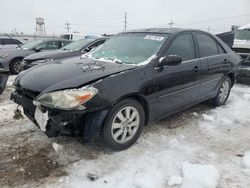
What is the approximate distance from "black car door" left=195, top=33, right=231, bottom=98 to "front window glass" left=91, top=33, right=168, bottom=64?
998mm

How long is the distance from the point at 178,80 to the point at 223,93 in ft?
6.55

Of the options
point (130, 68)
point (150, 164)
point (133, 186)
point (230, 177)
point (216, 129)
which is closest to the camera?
point (133, 186)

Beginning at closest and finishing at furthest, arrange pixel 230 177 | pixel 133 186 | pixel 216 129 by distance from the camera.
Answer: pixel 133 186 → pixel 230 177 → pixel 216 129

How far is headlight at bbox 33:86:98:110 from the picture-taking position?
2.98 meters

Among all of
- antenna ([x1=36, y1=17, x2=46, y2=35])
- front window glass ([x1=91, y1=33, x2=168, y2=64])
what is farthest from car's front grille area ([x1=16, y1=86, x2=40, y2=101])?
antenna ([x1=36, y1=17, x2=46, y2=35])

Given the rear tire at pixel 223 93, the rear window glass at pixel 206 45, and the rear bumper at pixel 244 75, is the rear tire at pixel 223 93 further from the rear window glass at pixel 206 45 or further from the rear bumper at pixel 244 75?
the rear bumper at pixel 244 75

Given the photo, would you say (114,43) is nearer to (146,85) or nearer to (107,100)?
(146,85)

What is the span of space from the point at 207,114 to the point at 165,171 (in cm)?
237

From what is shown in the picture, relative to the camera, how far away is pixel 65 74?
3412mm

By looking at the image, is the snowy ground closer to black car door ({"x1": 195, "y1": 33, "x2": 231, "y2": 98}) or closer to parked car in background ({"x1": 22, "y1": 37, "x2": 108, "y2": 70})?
black car door ({"x1": 195, "y1": 33, "x2": 231, "y2": 98})

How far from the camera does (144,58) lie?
386cm

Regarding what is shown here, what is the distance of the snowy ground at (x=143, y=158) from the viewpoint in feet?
9.55

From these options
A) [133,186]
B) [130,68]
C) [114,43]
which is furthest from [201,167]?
[114,43]

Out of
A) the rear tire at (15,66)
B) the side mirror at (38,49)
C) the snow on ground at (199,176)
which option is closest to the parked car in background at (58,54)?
the rear tire at (15,66)
